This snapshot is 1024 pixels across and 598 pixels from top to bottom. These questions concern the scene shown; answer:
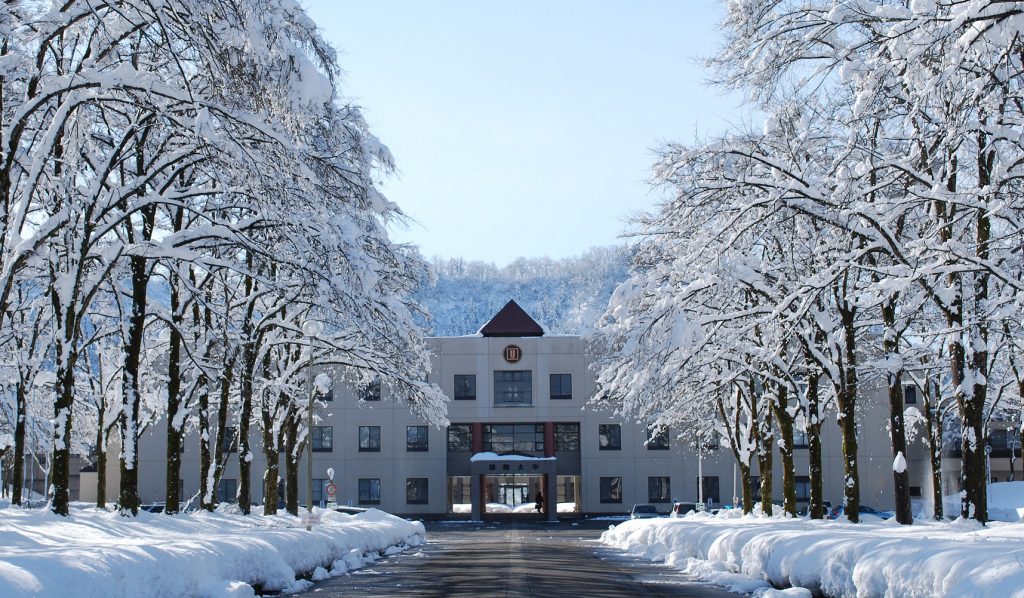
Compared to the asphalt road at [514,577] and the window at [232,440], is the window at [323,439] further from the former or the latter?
the asphalt road at [514,577]

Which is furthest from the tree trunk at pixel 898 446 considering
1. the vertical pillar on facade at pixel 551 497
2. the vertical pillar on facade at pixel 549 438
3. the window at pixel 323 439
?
the window at pixel 323 439

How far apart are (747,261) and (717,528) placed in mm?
6244

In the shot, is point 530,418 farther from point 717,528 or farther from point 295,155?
point 295,155

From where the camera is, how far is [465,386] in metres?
72.4

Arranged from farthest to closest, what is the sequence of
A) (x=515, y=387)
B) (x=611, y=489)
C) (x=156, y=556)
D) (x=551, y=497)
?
(x=515, y=387) → (x=611, y=489) → (x=551, y=497) → (x=156, y=556)

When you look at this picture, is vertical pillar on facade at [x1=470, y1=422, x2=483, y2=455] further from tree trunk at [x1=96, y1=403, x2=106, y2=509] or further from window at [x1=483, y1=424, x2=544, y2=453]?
tree trunk at [x1=96, y1=403, x2=106, y2=509]

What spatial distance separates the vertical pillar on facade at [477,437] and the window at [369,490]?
6.98 m

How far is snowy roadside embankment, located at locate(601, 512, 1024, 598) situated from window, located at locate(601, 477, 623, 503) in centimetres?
4742

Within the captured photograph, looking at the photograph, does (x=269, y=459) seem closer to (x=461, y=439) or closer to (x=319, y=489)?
(x=461, y=439)

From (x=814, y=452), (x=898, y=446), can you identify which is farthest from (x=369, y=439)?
(x=898, y=446)

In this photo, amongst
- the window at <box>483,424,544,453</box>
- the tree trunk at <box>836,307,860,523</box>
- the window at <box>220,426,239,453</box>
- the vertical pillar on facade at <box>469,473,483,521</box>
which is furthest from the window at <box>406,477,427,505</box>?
the tree trunk at <box>836,307,860,523</box>

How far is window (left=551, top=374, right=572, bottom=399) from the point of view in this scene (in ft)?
238

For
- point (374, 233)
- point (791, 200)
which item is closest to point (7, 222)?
point (374, 233)

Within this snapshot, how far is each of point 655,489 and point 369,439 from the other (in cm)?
1958
